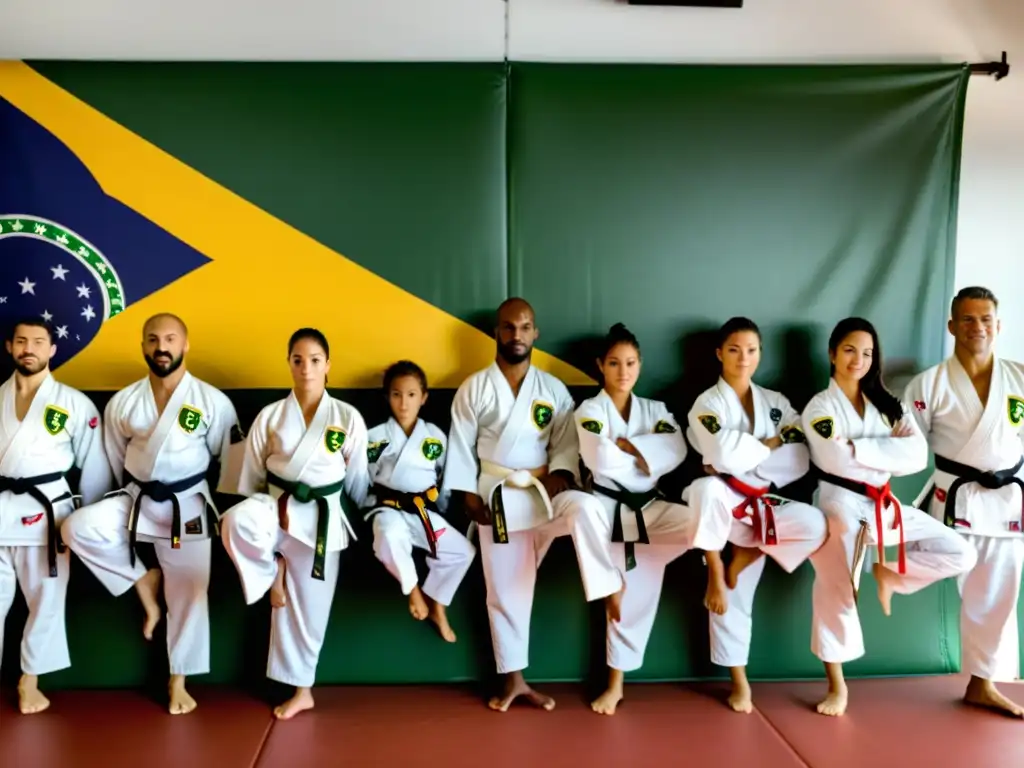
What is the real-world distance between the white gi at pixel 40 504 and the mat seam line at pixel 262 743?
0.86 meters

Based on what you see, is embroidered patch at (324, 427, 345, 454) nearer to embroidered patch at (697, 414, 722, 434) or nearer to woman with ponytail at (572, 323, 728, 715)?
woman with ponytail at (572, 323, 728, 715)

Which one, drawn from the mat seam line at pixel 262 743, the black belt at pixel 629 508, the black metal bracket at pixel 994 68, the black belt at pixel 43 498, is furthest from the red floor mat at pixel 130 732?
the black metal bracket at pixel 994 68

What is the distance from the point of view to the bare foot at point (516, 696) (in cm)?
279

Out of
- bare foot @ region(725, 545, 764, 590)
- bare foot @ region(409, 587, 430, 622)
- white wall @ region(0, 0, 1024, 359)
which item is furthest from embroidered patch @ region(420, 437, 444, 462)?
white wall @ region(0, 0, 1024, 359)

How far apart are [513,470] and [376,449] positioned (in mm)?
545

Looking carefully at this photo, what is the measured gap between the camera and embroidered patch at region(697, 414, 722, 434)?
2775mm

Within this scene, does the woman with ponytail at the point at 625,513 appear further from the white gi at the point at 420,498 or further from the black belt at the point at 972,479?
the black belt at the point at 972,479

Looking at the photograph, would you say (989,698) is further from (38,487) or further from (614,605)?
(38,487)

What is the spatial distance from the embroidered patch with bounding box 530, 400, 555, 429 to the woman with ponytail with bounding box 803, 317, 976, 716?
99 cm

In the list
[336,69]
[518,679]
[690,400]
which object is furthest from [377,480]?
[336,69]

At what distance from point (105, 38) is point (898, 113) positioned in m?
3.46

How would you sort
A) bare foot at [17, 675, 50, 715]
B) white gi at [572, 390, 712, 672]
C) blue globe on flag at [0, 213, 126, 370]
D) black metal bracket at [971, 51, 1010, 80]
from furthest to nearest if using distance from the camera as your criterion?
black metal bracket at [971, 51, 1010, 80]
blue globe on flag at [0, 213, 126, 370]
bare foot at [17, 675, 50, 715]
white gi at [572, 390, 712, 672]

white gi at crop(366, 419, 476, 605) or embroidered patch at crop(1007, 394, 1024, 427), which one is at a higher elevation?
embroidered patch at crop(1007, 394, 1024, 427)

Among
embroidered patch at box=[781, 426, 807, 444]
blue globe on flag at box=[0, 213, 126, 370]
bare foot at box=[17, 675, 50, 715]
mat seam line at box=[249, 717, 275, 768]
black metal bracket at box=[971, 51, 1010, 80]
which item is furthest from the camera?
black metal bracket at box=[971, 51, 1010, 80]
